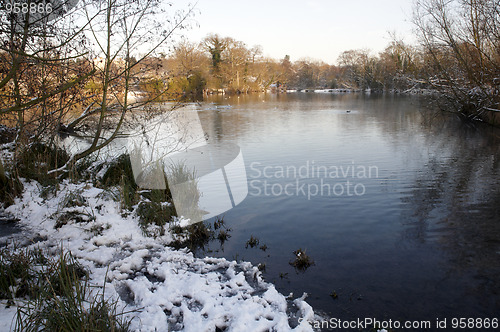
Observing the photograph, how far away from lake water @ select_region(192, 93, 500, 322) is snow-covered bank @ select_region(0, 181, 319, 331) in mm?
574

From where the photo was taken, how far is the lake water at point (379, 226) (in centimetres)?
438

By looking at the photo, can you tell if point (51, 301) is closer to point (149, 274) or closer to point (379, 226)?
point (149, 274)

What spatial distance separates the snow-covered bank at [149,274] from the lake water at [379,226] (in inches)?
22.6

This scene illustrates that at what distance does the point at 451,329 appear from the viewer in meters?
3.83

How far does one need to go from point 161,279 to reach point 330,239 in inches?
117

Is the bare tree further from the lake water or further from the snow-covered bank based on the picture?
the snow-covered bank

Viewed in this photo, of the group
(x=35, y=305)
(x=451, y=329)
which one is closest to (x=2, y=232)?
(x=35, y=305)

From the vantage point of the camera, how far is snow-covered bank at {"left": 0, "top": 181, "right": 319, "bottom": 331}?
355 centimetres

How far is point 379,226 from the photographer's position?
6.52 meters

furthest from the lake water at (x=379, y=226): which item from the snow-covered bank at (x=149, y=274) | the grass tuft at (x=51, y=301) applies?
the grass tuft at (x=51, y=301)

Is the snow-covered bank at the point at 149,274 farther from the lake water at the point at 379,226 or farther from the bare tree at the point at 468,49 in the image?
the bare tree at the point at 468,49

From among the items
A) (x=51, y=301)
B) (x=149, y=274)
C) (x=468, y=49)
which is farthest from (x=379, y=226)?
(x=468, y=49)

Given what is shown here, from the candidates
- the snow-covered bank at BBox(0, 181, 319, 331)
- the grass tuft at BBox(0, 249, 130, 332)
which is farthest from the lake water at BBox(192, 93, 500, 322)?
the grass tuft at BBox(0, 249, 130, 332)

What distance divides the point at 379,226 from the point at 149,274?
4269 millimetres
